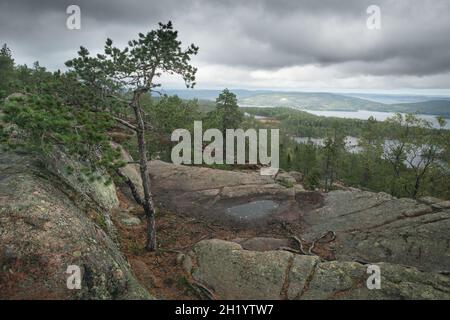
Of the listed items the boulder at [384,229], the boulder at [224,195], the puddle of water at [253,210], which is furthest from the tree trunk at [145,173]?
the boulder at [384,229]

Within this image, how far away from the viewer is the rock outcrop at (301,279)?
11125 mm

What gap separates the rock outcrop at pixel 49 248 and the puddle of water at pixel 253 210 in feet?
34.3

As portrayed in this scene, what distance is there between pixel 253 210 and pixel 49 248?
563 inches

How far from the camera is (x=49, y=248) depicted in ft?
33.0

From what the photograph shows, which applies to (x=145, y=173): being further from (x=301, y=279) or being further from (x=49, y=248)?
(x=301, y=279)

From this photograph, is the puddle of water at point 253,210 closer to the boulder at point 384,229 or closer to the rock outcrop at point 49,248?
the boulder at point 384,229

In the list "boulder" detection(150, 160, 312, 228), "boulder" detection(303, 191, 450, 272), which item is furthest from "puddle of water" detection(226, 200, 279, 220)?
"boulder" detection(303, 191, 450, 272)

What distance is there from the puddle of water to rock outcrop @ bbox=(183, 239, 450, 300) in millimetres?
7448

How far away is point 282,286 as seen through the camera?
39.1ft

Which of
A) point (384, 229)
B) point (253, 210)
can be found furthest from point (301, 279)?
point (253, 210)

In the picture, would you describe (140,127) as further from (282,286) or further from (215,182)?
(215,182)
